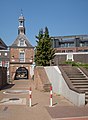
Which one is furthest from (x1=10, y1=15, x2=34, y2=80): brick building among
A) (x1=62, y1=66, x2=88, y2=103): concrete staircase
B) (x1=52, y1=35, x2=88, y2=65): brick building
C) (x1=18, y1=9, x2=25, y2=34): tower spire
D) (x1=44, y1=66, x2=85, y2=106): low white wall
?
(x1=62, y1=66, x2=88, y2=103): concrete staircase

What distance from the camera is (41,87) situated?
20.2 metres

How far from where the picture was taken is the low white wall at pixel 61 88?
11906 mm

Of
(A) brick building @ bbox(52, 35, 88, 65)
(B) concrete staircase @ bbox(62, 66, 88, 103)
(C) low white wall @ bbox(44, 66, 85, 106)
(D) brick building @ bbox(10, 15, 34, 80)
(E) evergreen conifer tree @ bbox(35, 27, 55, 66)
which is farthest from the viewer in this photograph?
(A) brick building @ bbox(52, 35, 88, 65)

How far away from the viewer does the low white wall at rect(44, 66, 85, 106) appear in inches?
469

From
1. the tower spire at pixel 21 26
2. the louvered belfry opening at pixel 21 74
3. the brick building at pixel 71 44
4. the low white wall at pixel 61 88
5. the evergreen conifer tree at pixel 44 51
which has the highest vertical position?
Answer: the tower spire at pixel 21 26

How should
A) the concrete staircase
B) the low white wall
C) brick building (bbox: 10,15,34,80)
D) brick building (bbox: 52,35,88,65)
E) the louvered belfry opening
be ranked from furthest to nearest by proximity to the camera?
the louvered belfry opening < brick building (bbox: 52,35,88,65) < brick building (bbox: 10,15,34,80) < the concrete staircase < the low white wall

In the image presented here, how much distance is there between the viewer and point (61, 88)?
16.4 m

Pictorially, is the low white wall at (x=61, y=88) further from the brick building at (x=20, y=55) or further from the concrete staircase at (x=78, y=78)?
the brick building at (x=20, y=55)

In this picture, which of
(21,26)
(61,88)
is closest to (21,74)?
(21,26)

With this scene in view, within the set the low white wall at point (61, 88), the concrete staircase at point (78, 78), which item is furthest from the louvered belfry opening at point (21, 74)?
the concrete staircase at point (78, 78)

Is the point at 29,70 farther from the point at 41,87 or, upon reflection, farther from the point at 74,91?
the point at 74,91

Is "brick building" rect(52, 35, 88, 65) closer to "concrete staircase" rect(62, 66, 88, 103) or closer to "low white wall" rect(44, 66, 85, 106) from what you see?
"low white wall" rect(44, 66, 85, 106)

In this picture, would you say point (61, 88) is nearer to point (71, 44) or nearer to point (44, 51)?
point (44, 51)

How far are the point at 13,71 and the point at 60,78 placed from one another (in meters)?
40.2
